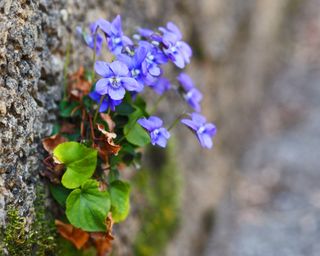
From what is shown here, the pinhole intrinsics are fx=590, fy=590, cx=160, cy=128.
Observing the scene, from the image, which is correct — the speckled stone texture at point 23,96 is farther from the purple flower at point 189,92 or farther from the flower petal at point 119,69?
the purple flower at point 189,92

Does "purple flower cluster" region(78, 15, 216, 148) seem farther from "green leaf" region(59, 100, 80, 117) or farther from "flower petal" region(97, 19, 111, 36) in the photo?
"green leaf" region(59, 100, 80, 117)

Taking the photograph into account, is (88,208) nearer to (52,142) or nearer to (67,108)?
(52,142)

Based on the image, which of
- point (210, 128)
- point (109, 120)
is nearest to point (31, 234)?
point (109, 120)

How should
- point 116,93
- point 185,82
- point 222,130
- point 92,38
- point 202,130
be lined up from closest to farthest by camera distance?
1. point 116,93
2. point 202,130
3. point 92,38
4. point 185,82
5. point 222,130

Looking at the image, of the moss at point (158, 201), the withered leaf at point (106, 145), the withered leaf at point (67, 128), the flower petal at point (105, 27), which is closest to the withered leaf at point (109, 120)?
the withered leaf at point (106, 145)

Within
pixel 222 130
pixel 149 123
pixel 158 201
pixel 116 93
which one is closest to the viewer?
pixel 116 93

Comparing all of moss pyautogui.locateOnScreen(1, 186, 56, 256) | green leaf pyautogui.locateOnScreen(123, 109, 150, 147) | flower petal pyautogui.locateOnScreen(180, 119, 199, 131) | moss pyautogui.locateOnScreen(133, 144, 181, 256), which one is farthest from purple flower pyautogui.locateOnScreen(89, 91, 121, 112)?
moss pyautogui.locateOnScreen(133, 144, 181, 256)

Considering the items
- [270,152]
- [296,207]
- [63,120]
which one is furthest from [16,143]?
[270,152]
